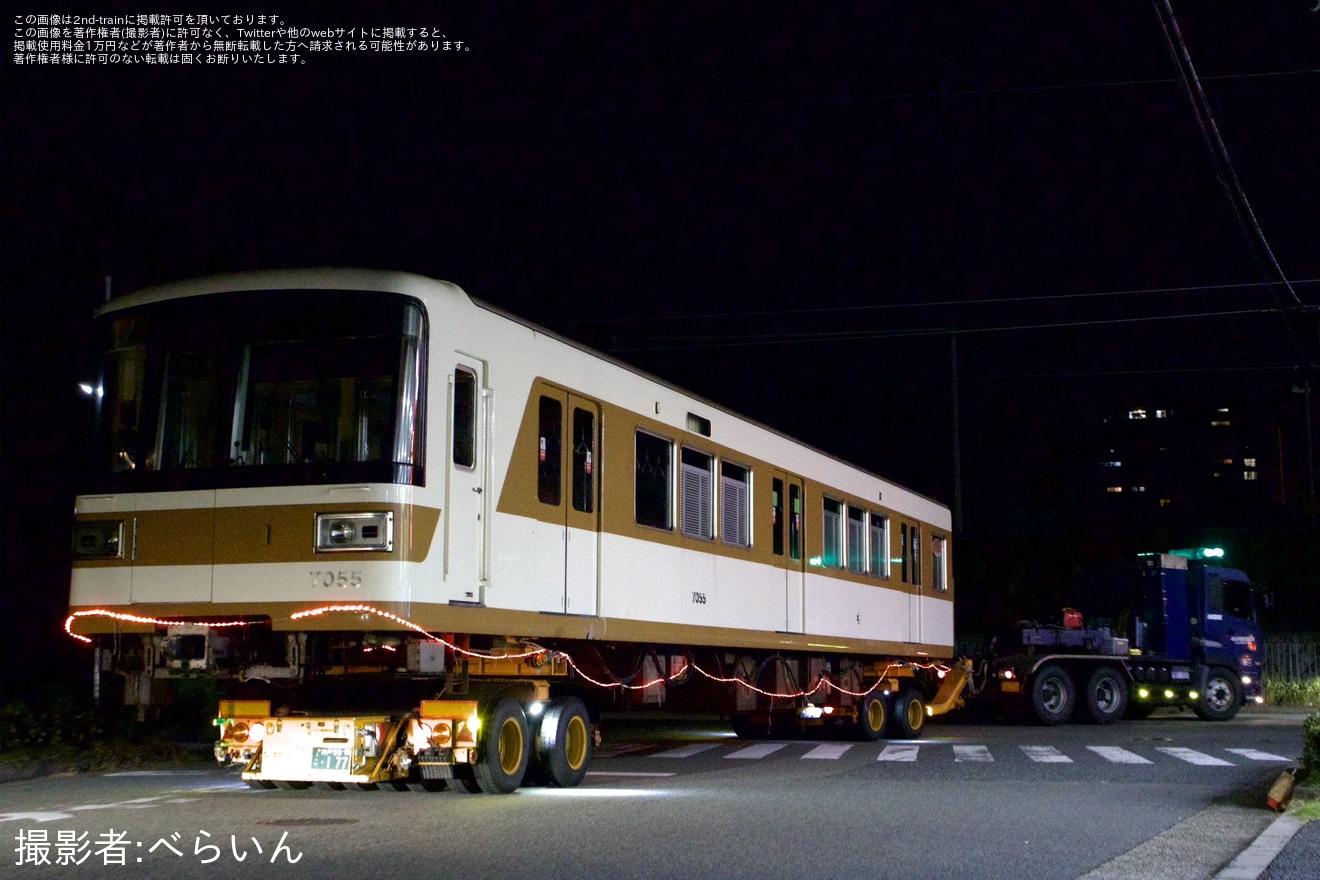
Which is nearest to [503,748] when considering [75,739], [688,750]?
[75,739]

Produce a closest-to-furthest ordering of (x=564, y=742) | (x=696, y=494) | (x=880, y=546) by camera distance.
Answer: (x=564, y=742) → (x=696, y=494) → (x=880, y=546)

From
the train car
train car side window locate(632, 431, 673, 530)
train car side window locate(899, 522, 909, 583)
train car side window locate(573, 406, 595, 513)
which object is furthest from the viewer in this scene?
train car side window locate(899, 522, 909, 583)

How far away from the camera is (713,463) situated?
627 inches

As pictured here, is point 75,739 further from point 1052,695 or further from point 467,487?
point 1052,695

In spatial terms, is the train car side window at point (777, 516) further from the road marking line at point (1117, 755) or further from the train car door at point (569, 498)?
the train car door at point (569, 498)

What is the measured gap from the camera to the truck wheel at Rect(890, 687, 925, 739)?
22125mm

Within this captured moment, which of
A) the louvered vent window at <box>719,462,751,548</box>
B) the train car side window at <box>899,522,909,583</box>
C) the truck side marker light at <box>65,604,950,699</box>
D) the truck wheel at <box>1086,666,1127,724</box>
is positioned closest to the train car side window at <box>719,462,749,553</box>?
the louvered vent window at <box>719,462,751,548</box>

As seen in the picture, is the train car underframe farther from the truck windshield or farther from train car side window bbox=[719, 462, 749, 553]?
the truck windshield

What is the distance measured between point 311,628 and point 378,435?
1430mm

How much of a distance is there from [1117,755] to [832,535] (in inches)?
173

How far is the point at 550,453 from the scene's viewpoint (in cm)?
1252

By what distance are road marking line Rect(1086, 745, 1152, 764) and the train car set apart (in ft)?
21.8

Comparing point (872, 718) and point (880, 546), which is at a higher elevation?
point (880, 546)

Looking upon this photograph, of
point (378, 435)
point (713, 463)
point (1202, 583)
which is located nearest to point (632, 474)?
point (713, 463)
